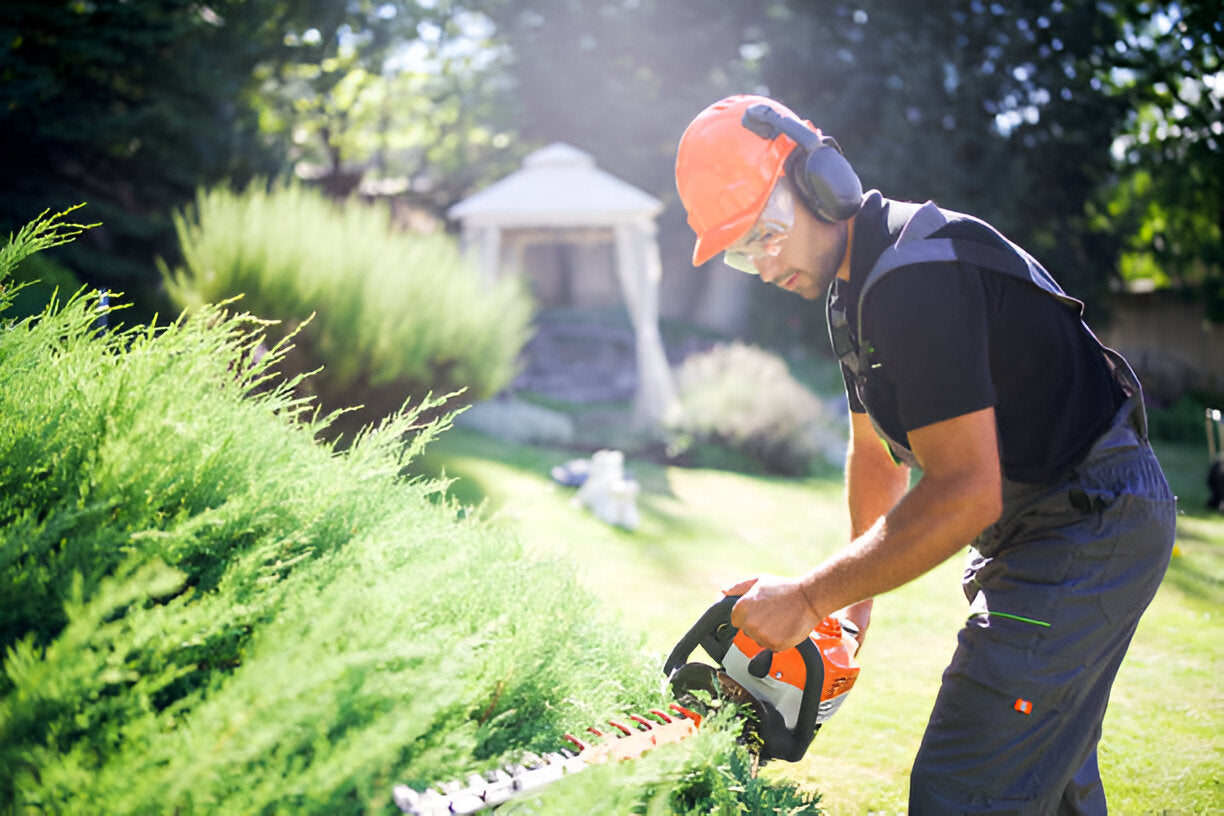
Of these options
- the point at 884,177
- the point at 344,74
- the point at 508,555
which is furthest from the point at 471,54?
the point at 508,555

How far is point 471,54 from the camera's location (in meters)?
20.3

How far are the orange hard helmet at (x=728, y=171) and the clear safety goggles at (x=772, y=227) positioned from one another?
0.02 m

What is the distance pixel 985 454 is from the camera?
1594 millimetres

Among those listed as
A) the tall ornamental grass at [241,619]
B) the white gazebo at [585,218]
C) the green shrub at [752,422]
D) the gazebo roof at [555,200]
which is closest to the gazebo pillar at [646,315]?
the white gazebo at [585,218]

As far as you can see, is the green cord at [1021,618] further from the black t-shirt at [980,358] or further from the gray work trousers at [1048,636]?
the black t-shirt at [980,358]

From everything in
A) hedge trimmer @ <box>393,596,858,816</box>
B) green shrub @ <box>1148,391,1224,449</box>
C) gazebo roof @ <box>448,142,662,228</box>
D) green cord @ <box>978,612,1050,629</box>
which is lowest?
green shrub @ <box>1148,391,1224,449</box>

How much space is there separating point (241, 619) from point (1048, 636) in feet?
5.45

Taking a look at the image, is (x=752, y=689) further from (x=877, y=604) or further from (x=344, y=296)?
(x=344, y=296)

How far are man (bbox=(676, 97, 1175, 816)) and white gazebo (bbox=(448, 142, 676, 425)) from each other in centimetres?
926

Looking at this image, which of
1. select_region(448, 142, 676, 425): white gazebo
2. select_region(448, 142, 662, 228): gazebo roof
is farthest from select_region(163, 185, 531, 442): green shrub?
select_region(448, 142, 662, 228): gazebo roof

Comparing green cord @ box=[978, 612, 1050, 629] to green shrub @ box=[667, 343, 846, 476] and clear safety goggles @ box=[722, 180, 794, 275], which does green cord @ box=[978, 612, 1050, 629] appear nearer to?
clear safety goggles @ box=[722, 180, 794, 275]

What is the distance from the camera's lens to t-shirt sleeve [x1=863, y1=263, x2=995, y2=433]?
1.59 metres

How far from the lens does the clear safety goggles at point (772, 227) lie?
78.2 inches

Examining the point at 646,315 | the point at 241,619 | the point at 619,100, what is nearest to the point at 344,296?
the point at 241,619
